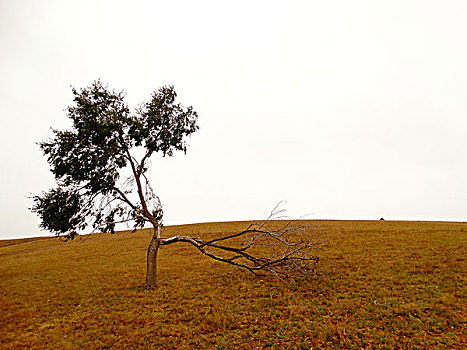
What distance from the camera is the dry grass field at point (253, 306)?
27.8ft

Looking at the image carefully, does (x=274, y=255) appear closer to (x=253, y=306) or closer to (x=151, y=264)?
(x=253, y=306)

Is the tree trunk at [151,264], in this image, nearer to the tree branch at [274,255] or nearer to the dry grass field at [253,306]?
the tree branch at [274,255]

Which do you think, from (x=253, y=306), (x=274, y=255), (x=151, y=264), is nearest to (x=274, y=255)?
(x=274, y=255)

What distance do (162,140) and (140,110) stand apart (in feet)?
7.67

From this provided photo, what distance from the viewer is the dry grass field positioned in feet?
27.8

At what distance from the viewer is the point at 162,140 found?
15.9m

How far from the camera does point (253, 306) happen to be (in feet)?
36.2

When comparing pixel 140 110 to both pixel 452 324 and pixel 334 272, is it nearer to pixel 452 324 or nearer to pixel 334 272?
pixel 334 272

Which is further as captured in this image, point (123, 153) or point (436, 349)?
point (123, 153)

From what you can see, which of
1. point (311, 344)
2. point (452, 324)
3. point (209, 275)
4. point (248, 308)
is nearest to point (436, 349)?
point (452, 324)

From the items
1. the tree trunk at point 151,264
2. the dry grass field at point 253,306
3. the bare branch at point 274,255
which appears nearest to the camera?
the dry grass field at point 253,306

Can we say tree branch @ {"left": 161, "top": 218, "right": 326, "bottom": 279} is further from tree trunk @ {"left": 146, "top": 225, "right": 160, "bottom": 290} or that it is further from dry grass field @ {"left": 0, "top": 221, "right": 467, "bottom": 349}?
dry grass field @ {"left": 0, "top": 221, "right": 467, "bottom": 349}

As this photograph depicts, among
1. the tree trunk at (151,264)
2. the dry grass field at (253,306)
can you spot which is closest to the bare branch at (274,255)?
the tree trunk at (151,264)

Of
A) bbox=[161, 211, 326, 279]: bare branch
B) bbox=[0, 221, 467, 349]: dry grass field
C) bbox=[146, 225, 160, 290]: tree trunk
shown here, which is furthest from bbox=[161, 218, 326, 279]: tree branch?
bbox=[0, 221, 467, 349]: dry grass field
